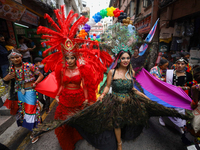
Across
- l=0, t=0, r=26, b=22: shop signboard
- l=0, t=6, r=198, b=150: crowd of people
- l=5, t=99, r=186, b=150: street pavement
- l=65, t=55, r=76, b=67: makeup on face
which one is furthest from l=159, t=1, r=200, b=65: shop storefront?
l=0, t=0, r=26, b=22: shop signboard

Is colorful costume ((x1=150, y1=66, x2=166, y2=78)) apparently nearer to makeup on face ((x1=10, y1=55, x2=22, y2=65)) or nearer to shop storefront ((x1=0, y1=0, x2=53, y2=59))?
shop storefront ((x1=0, y1=0, x2=53, y2=59))

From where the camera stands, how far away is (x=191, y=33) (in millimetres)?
5215

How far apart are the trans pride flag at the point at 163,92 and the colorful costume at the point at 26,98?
2992mm

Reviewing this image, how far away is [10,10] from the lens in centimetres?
479

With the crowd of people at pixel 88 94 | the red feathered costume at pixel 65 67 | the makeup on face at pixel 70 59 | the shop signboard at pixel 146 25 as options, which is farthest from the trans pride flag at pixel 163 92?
the shop signboard at pixel 146 25

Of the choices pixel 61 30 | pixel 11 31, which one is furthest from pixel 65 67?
pixel 11 31

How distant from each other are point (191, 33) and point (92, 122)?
6438 mm

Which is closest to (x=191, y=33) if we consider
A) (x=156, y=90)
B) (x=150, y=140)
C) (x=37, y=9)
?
(x=156, y=90)

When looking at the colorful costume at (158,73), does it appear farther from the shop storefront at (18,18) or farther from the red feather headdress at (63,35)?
the shop storefront at (18,18)

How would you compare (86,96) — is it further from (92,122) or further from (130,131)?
(130,131)

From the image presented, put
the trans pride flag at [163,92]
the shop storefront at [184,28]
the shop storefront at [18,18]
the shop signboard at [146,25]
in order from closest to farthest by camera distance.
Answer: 1. the trans pride flag at [163,92]
2. the shop storefront at [18,18]
3. the shop storefront at [184,28]
4. the shop signboard at [146,25]

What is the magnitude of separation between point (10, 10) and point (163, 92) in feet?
22.9

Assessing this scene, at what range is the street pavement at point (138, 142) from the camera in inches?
99.9

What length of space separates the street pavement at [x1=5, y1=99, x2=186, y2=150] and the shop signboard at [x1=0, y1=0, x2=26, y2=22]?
5.00 meters
